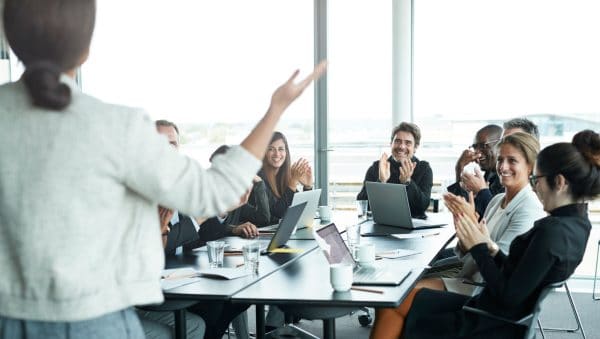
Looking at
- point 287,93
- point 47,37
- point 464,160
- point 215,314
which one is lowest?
point 215,314

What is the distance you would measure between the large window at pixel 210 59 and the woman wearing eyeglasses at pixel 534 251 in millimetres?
3699

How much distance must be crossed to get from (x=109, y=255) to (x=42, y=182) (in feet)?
0.61

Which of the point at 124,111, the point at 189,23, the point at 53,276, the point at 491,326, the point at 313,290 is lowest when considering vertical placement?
the point at 491,326

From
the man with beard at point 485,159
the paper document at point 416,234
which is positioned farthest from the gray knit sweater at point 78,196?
the man with beard at point 485,159

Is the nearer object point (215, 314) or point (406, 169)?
point (215, 314)

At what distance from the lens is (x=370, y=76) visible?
20.7 feet

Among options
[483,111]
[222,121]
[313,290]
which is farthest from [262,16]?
[313,290]

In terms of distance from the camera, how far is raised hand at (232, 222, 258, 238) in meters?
3.86

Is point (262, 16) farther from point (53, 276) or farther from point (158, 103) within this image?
point (53, 276)

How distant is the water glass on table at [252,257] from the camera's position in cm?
279

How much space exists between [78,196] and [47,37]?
303 mm

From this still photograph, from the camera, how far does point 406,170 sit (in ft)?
17.0

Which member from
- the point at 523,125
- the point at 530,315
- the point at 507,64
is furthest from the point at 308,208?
the point at 507,64

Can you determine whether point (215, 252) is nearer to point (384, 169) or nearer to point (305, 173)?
point (305, 173)
